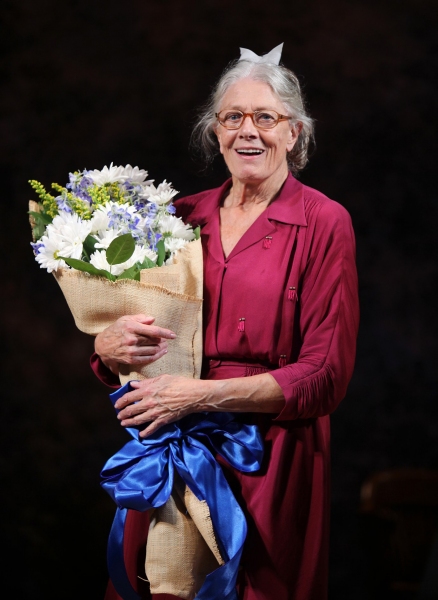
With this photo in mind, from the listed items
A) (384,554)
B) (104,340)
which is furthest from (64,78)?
(384,554)

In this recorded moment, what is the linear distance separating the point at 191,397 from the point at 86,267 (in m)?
0.41

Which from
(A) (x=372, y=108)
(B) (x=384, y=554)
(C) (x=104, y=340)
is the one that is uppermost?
(A) (x=372, y=108)

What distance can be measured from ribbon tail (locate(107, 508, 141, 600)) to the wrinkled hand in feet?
0.91

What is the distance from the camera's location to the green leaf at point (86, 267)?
1.98m

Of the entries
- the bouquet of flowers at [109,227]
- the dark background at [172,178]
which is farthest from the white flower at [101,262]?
the dark background at [172,178]

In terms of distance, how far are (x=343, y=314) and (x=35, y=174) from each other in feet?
5.82

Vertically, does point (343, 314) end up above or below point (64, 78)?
below

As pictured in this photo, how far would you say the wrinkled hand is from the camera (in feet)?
6.62

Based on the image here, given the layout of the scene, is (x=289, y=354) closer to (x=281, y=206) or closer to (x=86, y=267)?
(x=281, y=206)

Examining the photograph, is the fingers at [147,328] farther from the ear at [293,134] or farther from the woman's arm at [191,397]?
the ear at [293,134]

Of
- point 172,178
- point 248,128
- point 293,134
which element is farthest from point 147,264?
point 172,178

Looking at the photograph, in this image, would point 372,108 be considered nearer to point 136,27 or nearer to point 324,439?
point 136,27

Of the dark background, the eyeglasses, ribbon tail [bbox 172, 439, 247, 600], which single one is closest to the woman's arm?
ribbon tail [bbox 172, 439, 247, 600]

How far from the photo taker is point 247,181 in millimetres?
2307
